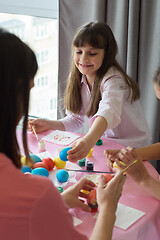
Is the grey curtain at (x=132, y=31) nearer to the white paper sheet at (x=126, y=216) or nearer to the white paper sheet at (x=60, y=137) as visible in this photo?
the white paper sheet at (x=60, y=137)

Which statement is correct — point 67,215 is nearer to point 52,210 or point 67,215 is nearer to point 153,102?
point 52,210

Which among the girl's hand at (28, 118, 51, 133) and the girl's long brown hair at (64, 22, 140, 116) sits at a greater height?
the girl's long brown hair at (64, 22, 140, 116)

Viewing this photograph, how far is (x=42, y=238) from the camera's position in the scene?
626mm

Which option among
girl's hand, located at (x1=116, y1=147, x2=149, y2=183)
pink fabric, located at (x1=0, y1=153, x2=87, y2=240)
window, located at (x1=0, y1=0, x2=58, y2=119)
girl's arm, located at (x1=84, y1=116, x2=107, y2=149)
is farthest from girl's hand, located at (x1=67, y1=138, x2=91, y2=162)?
window, located at (x1=0, y1=0, x2=58, y2=119)

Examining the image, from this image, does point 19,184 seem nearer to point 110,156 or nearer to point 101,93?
point 110,156

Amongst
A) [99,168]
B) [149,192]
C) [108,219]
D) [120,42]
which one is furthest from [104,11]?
[108,219]

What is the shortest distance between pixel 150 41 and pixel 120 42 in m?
0.22

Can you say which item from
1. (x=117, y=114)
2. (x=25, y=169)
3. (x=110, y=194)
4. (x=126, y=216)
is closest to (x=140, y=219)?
(x=126, y=216)

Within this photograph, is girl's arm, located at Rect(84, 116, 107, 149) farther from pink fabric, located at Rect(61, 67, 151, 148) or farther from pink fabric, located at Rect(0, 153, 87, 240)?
pink fabric, located at Rect(0, 153, 87, 240)

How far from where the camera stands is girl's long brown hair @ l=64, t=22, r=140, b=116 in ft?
5.42

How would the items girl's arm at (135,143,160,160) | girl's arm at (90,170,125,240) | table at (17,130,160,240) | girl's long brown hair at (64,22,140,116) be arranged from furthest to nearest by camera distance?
girl's long brown hair at (64,22,140,116) < girl's arm at (135,143,160,160) < table at (17,130,160,240) < girl's arm at (90,170,125,240)

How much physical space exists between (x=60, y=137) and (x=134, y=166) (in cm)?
56

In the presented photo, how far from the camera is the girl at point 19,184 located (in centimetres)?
59

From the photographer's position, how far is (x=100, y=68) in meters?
1.77
